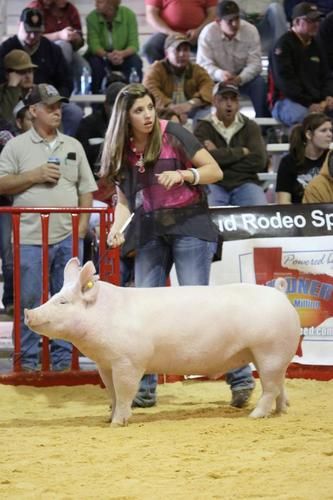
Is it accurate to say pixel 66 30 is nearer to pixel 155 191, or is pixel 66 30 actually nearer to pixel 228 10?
pixel 228 10

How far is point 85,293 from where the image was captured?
21.9 ft

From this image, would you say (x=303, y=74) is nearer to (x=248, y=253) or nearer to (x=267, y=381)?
(x=248, y=253)

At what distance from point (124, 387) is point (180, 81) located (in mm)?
6237

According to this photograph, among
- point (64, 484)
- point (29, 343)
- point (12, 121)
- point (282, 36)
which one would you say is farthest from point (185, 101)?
point (64, 484)

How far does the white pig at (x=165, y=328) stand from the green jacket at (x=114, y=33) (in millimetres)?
6746

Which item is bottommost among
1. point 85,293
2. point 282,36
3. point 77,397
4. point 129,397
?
point 77,397

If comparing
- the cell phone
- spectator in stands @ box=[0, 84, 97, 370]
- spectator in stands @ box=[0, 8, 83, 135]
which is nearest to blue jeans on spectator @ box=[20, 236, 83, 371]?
spectator in stands @ box=[0, 84, 97, 370]

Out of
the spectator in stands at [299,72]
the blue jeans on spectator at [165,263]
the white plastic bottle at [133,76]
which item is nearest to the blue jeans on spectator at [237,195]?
the spectator in stands at [299,72]

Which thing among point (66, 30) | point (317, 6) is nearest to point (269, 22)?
point (317, 6)

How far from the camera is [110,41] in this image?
13086mm

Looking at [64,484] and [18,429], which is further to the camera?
[18,429]

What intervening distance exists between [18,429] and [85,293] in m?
0.90

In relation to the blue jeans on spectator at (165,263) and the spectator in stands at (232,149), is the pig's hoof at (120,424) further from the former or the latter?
the spectator in stands at (232,149)

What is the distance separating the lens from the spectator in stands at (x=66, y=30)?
1274 cm
